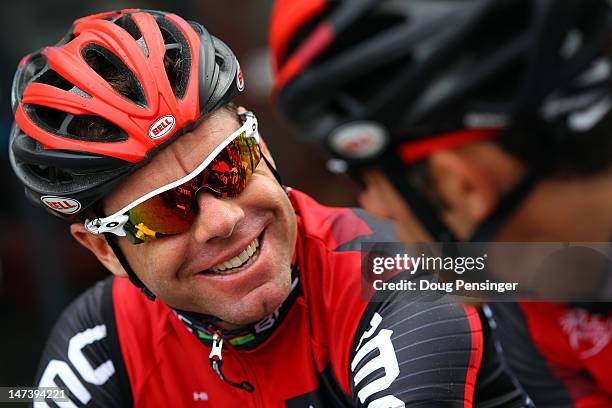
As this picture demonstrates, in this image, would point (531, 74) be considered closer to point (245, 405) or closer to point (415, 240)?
point (415, 240)

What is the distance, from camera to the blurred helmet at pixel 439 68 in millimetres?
1802

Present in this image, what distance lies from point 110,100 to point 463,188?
3.38ft

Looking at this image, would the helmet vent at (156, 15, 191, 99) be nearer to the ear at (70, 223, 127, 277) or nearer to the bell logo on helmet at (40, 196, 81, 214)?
the bell logo on helmet at (40, 196, 81, 214)

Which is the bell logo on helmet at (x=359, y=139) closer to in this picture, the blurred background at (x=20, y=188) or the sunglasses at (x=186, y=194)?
the sunglasses at (x=186, y=194)

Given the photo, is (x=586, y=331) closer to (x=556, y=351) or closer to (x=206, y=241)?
(x=556, y=351)

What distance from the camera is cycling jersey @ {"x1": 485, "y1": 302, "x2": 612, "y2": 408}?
107 inches

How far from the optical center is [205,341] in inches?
104

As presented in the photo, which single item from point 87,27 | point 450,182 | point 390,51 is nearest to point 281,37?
point 390,51

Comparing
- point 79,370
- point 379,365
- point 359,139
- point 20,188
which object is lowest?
point 379,365

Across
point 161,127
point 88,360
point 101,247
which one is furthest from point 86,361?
point 161,127

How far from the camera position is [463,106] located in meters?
1.90

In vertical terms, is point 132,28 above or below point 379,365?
above

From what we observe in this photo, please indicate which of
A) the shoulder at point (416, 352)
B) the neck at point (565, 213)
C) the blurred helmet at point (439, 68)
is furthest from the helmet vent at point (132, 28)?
the neck at point (565, 213)

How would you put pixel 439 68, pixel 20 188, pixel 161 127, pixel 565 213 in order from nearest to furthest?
pixel 439 68
pixel 565 213
pixel 161 127
pixel 20 188
